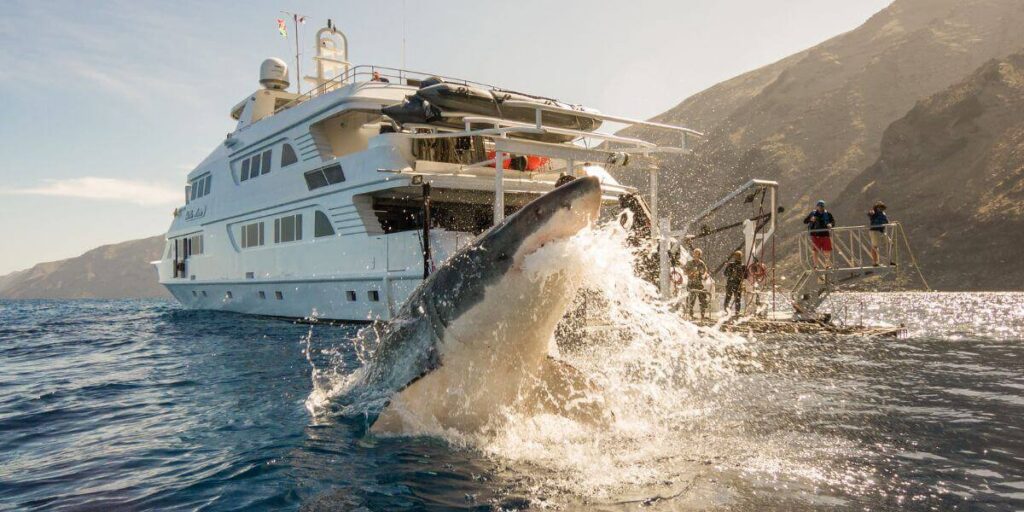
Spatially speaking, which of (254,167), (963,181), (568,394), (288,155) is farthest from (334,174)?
(963,181)

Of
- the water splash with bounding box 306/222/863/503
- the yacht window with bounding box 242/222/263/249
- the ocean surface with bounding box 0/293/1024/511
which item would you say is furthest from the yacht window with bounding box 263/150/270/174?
the water splash with bounding box 306/222/863/503

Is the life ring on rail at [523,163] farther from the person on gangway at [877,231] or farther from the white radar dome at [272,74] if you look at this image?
the white radar dome at [272,74]

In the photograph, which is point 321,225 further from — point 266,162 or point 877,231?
point 877,231

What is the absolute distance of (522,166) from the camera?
59.1 feet

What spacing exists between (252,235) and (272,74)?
24.0 feet

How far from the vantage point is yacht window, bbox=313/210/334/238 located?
58.8 ft

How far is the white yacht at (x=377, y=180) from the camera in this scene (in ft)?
48.8

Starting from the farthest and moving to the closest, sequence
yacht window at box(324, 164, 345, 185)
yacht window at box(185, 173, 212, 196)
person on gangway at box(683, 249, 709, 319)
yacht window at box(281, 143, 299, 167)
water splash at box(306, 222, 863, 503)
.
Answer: yacht window at box(185, 173, 212, 196) < yacht window at box(281, 143, 299, 167) < yacht window at box(324, 164, 345, 185) < person on gangway at box(683, 249, 709, 319) < water splash at box(306, 222, 863, 503)

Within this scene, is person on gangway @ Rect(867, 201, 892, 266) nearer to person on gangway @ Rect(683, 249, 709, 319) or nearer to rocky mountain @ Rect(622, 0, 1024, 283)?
person on gangway @ Rect(683, 249, 709, 319)

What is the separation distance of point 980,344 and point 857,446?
11.0 m

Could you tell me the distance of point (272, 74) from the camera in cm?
2488

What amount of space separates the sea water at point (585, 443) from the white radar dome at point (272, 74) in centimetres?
1781

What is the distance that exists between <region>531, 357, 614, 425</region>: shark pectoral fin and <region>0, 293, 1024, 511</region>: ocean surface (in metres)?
0.14

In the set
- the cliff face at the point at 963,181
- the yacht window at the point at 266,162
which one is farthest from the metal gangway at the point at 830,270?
the cliff face at the point at 963,181
